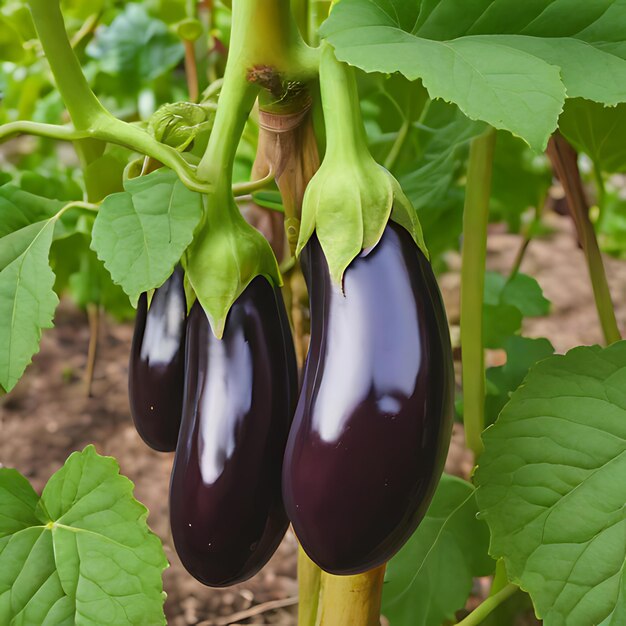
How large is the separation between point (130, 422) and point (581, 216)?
904 millimetres

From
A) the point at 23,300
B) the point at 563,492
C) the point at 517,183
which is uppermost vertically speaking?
the point at 23,300

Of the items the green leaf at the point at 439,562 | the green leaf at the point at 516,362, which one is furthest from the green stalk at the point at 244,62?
the green leaf at the point at 516,362

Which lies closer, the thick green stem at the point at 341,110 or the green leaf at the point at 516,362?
the thick green stem at the point at 341,110

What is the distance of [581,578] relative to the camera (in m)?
0.49

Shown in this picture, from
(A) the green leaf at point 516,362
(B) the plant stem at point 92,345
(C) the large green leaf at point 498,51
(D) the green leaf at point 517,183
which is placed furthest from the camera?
(B) the plant stem at point 92,345

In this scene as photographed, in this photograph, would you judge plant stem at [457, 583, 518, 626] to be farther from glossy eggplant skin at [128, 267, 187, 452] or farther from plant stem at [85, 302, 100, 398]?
plant stem at [85, 302, 100, 398]

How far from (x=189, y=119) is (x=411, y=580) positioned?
43cm

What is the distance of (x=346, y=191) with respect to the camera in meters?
0.41

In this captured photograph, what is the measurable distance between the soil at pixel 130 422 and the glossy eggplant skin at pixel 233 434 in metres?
0.62

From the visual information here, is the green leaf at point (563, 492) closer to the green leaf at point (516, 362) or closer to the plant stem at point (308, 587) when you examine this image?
the plant stem at point (308, 587)

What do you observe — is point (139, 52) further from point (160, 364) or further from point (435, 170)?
point (160, 364)

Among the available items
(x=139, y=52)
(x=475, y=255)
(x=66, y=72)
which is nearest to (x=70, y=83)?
(x=66, y=72)

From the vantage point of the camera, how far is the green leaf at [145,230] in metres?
0.42

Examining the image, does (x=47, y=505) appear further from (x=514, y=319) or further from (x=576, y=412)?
(x=514, y=319)
